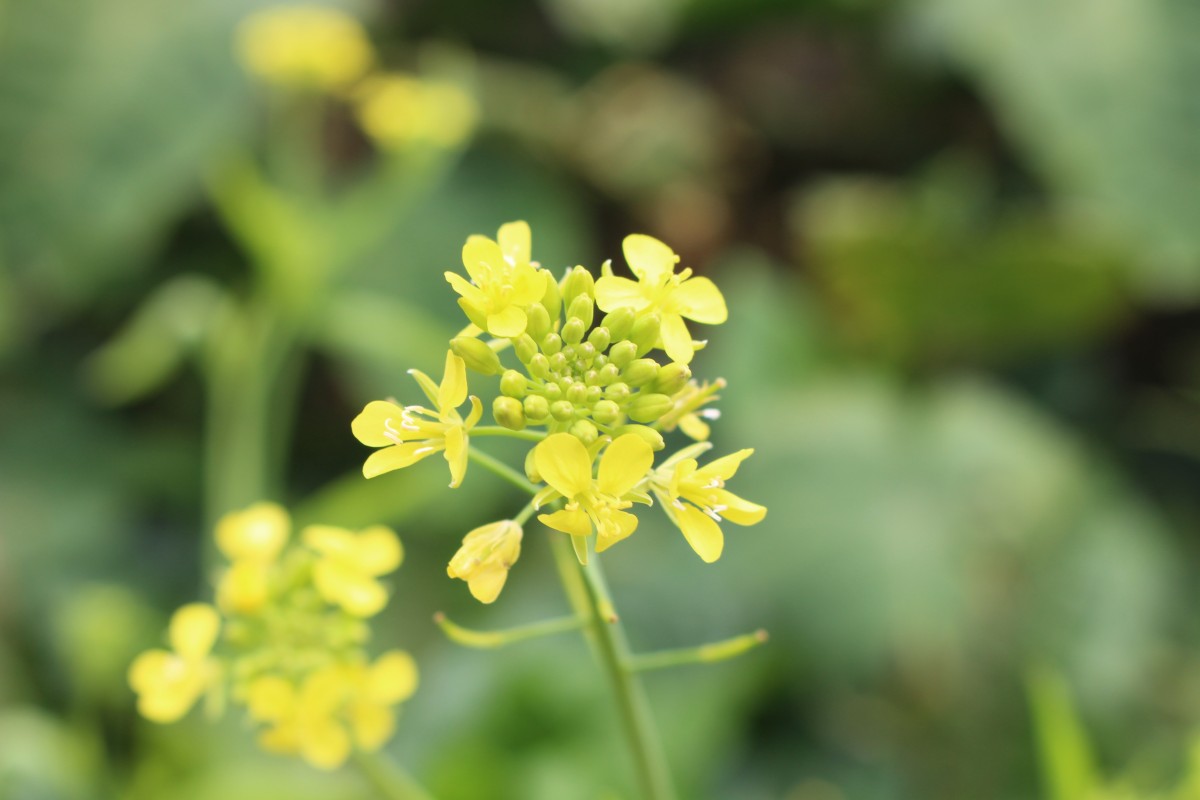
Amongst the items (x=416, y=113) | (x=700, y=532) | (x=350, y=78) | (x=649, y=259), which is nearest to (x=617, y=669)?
(x=700, y=532)

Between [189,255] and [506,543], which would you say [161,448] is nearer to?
[189,255]

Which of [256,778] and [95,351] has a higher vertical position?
[95,351]

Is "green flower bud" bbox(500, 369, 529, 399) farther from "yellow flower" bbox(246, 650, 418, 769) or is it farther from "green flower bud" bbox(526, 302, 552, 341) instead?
"yellow flower" bbox(246, 650, 418, 769)

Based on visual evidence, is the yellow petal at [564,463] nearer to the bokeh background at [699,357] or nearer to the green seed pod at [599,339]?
the green seed pod at [599,339]

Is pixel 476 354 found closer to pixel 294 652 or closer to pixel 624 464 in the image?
pixel 624 464

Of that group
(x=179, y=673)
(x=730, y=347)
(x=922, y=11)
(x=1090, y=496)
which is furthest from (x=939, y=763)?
(x=922, y=11)

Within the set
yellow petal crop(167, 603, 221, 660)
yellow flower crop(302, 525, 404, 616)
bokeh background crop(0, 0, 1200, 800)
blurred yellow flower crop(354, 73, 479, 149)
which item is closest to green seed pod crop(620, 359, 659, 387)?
yellow flower crop(302, 525, 404, 616)
